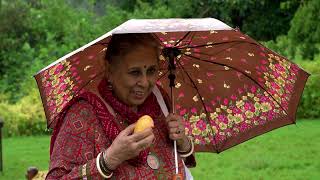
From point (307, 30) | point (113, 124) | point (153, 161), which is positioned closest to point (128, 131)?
point (113, 124)

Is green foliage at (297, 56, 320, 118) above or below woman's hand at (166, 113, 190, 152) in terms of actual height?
below

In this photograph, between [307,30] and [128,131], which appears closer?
[128,131]

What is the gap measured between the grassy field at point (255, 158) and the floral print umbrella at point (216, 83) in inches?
162

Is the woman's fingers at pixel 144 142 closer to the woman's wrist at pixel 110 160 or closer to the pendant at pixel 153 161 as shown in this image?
the woman's wrist at pixel 110 160

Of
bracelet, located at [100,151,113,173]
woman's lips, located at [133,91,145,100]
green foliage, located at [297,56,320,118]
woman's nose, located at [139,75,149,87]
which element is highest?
woman's nose, located at [139,75,149,87]

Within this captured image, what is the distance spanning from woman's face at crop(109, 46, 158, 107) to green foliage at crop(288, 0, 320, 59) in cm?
999

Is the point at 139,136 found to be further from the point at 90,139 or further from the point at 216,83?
the point at 216,83

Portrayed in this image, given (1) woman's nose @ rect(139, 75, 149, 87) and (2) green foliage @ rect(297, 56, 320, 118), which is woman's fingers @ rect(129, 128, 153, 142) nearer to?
(1) woman's nose @ rect(139, 75, 149, 87)

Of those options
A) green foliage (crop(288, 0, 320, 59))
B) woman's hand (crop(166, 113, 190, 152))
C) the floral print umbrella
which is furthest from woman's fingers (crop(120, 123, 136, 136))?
green foliage (crop(288, 0, 320, 59))

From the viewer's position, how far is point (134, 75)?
251 cm

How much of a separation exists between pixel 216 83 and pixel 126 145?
1089mm

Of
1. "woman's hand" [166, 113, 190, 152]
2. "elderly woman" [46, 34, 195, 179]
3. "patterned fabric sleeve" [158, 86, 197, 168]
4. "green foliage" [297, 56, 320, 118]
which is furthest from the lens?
"green foliage" [297, 56, 320, 118]

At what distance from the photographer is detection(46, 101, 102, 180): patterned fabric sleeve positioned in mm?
2373

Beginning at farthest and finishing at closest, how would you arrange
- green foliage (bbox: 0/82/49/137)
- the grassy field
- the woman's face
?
1. green foliage (bbox: 0/82/49/137)
2. the grassy field
3. the woman's face
